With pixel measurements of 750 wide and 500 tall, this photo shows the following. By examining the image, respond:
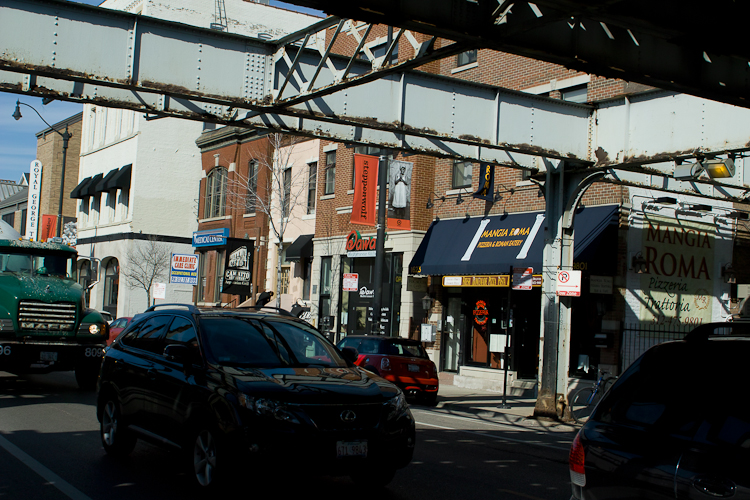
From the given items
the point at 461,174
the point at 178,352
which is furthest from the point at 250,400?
the point at 461,174

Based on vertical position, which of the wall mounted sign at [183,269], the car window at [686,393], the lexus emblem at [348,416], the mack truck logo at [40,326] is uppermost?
the wall mounted sign at [183,269]

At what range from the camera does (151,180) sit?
1773 inches

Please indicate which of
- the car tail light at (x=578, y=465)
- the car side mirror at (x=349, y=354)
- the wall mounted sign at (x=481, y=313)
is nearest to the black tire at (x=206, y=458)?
the car side mirror at (x=349, y=354)

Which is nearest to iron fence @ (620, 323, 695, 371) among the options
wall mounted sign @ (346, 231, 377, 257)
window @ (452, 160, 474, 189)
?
window @ (452, 160, 474, 189)

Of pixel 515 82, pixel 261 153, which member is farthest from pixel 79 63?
pixel 261 153

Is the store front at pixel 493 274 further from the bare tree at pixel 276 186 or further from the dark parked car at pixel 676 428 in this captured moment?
the dark parked car at pixel 676 428

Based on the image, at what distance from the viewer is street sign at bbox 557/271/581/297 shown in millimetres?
14625

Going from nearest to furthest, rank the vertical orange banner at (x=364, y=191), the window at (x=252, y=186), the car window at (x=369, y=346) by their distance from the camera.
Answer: the car window at (x=369, y=346)
the vertical orange banner at (x=364, y=191)
the window at (x=252, y=186)

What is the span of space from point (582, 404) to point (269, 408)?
552 inches

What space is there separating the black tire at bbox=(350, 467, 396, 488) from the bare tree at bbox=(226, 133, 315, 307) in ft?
72.6

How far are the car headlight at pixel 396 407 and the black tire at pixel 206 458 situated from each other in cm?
152

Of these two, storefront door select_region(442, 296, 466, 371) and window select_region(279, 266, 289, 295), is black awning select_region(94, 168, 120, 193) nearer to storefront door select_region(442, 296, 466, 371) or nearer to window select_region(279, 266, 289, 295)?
window select_region(279, 266, 289, 295)

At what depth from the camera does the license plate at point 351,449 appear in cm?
641

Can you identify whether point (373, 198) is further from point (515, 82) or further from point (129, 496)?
point (129, 496)
